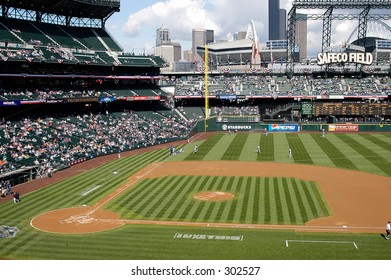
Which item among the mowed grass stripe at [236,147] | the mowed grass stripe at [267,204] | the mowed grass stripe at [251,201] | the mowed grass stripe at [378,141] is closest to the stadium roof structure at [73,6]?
the mowed grass stripe at [236,147]

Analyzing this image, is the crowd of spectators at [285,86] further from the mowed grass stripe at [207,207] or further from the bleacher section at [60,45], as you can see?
the mowed grass stripe at [207,207]

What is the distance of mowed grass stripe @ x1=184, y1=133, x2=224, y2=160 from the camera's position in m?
54.6

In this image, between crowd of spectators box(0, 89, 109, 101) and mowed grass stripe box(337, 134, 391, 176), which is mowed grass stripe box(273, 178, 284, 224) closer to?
mowed grass stripe box(337, 134, 391, 176)

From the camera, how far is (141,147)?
64.0 meters

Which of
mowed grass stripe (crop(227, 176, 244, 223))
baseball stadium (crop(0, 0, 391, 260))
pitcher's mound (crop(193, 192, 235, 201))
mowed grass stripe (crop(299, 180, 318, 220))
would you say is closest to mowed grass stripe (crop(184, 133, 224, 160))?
baseball stadium (crop(0, 0, 391, 260))

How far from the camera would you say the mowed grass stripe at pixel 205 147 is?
54.6 metres

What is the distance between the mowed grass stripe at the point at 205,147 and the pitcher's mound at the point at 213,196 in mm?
18051

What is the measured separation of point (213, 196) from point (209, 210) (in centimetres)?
391

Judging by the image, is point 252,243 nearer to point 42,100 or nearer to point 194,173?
point 194,173

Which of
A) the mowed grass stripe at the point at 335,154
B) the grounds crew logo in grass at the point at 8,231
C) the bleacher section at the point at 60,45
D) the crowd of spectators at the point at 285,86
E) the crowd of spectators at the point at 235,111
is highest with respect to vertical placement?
the bleacher section at the point at 60,45

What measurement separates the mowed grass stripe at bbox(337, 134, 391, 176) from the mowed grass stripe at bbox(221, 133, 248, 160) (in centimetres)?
1587

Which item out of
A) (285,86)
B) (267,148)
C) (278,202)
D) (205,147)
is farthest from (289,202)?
(285,86)

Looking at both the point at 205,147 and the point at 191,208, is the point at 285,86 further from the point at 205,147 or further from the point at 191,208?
the point at 191,208

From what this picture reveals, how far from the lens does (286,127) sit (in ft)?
262
